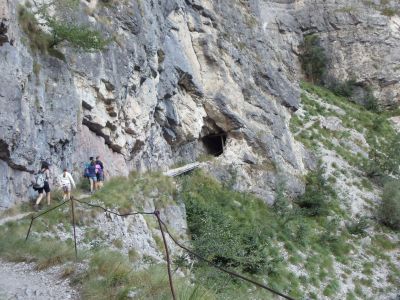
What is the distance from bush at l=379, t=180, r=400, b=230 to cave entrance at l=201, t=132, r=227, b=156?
910 centimetres

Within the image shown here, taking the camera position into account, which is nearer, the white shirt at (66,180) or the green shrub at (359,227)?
the white shirt at (66,180)

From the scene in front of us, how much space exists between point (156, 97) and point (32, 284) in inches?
542

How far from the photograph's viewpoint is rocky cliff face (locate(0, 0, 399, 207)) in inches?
530

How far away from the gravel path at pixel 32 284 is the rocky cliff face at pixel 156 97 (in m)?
3.83

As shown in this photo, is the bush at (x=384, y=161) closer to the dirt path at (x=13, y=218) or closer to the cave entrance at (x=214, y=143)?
the cave entrance at (x=214, y=143)

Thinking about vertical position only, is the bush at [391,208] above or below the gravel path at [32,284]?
below

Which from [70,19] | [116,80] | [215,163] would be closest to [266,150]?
[215,163]

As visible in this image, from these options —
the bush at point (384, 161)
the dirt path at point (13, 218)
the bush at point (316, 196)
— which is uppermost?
the dirt path at point (13, 218)

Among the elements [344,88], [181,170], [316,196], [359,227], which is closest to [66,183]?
[181,170]

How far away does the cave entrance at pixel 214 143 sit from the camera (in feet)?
83.6

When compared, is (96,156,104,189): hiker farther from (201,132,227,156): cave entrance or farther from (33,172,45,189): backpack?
(201,132,227,156): cave entrance

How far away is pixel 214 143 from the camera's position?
26.2m

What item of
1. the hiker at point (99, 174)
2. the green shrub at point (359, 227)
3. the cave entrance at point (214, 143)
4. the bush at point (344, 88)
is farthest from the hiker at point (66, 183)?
the bush at point (344, 88)

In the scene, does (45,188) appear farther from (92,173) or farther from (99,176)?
(99,176)
